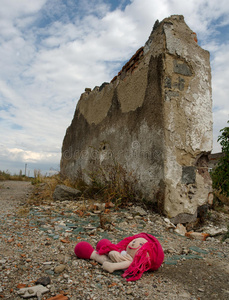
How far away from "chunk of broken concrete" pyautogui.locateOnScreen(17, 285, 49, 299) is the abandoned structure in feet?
6.00

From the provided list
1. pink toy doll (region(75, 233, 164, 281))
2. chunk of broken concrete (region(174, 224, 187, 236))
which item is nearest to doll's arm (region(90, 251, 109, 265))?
pink toy doll (region(75, 233, 164, 281))

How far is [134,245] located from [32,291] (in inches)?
28.1

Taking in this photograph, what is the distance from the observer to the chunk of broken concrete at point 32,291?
1.25 meters

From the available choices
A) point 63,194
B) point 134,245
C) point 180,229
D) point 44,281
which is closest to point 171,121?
point 180,229

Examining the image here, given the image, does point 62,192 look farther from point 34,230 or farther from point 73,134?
point 73,134

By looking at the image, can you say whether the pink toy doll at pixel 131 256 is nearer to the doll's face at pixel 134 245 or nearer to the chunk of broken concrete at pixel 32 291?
the doll's face at pixel 134 245

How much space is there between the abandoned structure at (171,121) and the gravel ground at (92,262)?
0.44 meters

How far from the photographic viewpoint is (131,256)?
1682mm

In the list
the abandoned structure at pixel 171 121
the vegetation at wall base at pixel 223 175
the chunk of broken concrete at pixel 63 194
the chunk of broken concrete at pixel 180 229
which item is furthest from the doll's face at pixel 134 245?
the vegetation at wall base at pixel 223 175

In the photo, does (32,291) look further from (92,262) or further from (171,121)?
(171,121)

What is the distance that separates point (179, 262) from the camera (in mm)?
1888

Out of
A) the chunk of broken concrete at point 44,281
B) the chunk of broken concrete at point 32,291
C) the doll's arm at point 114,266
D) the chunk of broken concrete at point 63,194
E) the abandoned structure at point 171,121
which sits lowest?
the chunk of broken concrete at point 32,291

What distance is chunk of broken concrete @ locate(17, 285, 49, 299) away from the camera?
4.09 ft

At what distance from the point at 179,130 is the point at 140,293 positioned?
2071 mm
